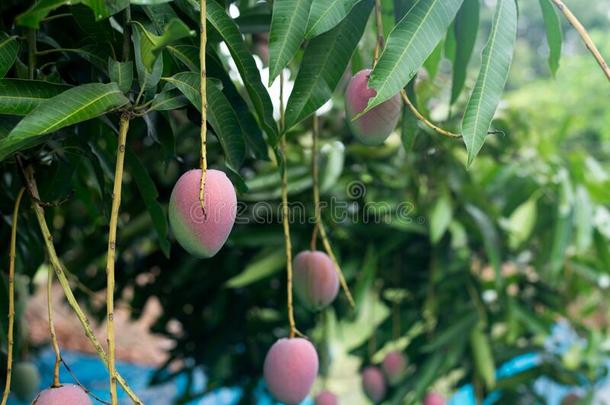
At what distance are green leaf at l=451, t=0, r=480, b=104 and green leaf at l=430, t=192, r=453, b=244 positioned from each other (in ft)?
1.66

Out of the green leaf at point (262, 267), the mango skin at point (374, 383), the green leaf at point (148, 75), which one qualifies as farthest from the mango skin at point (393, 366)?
the green leaf at point (148, 75)

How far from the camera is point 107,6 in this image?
51cm

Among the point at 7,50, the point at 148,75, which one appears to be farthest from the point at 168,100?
the point at 7,50

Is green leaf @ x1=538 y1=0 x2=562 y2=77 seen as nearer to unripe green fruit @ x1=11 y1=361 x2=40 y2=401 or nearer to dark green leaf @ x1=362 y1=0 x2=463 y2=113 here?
dark green leaf @ x1=362 y1=0 x2=463 y2=113

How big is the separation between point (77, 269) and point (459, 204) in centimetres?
80

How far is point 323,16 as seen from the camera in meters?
0.57

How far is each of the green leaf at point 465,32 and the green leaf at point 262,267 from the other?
599mm

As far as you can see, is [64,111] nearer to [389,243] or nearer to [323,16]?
[323,16]

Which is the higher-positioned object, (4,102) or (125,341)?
(4,102)

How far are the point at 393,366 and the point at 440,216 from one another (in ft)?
0.95

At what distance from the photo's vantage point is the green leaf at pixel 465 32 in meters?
0.70

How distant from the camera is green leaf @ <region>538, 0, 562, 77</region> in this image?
672 millimetres

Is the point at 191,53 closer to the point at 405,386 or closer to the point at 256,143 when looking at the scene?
the point at 256,143

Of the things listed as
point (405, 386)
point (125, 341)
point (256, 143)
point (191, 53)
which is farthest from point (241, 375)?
point (125, 341)
